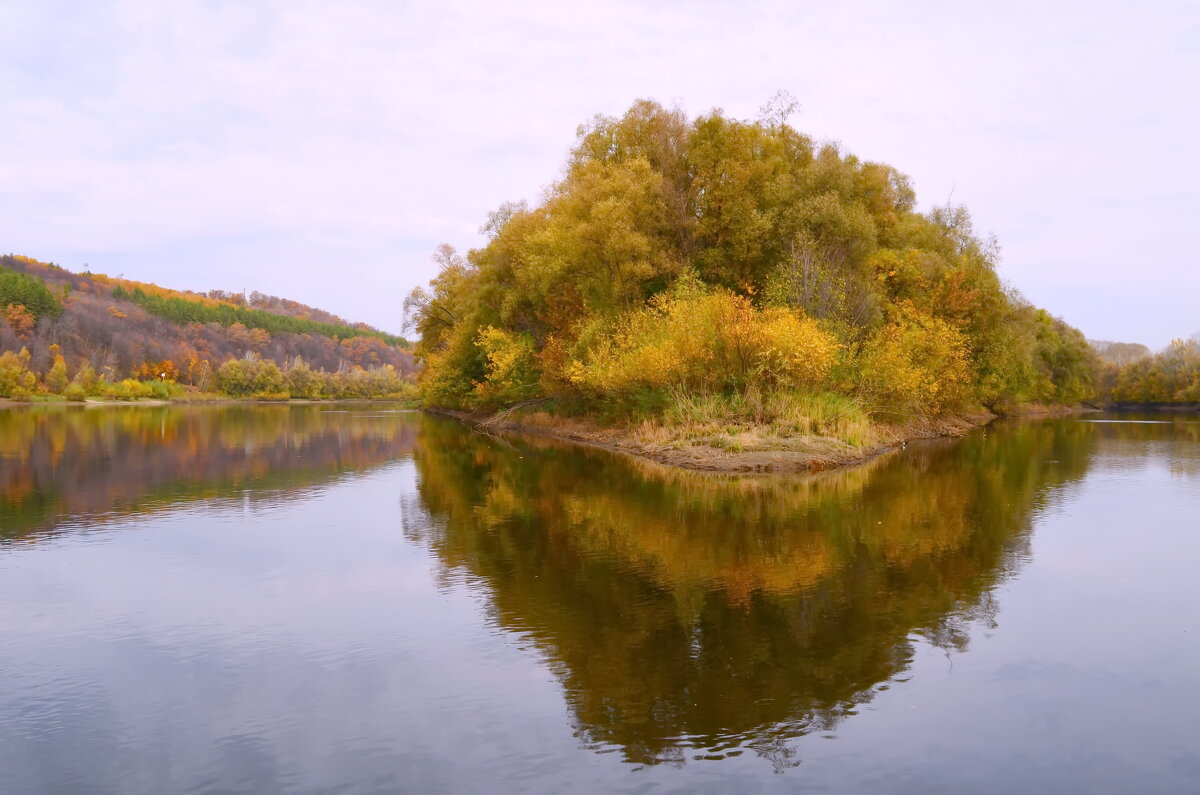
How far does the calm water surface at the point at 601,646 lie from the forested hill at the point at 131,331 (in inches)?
5154

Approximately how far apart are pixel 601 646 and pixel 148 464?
77.1ft

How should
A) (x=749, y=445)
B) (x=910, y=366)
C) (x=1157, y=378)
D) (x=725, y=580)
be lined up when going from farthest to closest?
(x=1157, y=378), (x=910, y=366), (x=749, y=445), (x=725, y=580)

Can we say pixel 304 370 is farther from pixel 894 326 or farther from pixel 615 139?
pixel 894 326

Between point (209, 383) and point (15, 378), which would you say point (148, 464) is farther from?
point (209, 383)

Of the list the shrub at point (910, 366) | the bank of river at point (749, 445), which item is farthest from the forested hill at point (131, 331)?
the shrub at point (910, 366)

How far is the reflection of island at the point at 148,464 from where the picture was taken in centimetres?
1761

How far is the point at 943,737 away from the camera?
619 centimetres

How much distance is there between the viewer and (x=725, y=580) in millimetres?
10820

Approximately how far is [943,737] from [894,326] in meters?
31.9

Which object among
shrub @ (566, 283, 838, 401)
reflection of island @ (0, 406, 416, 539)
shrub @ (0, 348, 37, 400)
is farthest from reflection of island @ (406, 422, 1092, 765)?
shrub @ (0, 348, 37, 400)

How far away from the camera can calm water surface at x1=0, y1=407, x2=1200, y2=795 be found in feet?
19.1

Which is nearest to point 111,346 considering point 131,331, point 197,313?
point 131,331

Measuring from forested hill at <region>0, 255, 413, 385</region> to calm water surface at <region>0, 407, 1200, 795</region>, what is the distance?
13092 centimetres

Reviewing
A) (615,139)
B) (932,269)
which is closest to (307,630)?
(615,139)
